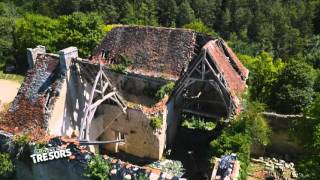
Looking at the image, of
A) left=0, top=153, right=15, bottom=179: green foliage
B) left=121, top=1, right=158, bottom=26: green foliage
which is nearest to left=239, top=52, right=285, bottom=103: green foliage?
left=0, top=153, right=15, bottom=179: green foliage

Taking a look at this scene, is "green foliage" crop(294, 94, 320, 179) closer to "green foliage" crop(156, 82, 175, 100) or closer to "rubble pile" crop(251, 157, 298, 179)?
"rubble pile" crop(251, 157, 298, 179)

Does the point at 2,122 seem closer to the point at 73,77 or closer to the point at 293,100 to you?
the point at 73,77

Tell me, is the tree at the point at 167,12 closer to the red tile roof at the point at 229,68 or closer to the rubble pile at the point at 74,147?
the red tile roof at the point at 229,68

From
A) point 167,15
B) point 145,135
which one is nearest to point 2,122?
point 145,135

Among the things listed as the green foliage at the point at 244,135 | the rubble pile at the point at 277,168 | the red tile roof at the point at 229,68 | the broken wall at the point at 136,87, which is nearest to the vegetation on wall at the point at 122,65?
the broken wall at the point at 136,87

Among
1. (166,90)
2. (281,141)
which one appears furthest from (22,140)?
(281,141)

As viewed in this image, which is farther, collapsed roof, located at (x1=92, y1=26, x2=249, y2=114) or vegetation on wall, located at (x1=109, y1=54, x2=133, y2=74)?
→ vegetation on wall, located at (x1=109, y1=54, x2=133, y2=74)
